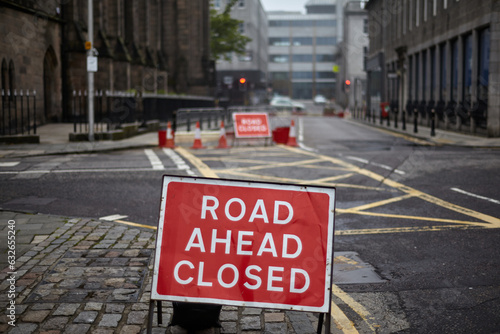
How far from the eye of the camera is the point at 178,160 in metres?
15.7

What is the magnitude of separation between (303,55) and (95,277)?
133m

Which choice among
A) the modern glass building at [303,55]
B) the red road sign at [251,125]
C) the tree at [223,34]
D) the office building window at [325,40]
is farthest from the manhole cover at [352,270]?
the office building window at [325,40]

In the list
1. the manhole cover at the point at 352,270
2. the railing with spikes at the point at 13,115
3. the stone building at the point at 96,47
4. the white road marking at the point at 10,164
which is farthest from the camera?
the stone building at the point at 96,47

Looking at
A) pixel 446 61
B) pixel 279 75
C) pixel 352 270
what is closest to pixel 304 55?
pixel 279 75

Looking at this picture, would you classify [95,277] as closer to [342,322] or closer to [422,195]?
[342,322]

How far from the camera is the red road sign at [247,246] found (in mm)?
4133

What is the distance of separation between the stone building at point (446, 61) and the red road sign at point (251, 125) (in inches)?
335

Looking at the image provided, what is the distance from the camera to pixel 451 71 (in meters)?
31.2

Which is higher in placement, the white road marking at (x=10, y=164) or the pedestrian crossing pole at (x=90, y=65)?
the pedestrian crossing pole at (x=90, y=65)

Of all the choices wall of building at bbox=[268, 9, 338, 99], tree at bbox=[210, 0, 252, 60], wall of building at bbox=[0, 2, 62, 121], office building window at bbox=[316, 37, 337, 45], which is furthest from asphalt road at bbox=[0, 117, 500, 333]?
office building window at bbox=[316, 37, 337, 45]

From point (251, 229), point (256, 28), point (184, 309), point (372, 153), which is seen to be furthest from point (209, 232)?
point (256, 28)

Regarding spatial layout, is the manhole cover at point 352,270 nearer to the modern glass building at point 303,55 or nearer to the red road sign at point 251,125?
the red road sign at point 251,125

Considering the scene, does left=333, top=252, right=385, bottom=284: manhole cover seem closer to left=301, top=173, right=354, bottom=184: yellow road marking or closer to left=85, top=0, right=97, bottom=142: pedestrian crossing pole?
left=301, top=173, right=354, bottom=184: yellow road marking

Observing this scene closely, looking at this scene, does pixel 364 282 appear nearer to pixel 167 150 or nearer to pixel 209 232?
pixel 209 232
